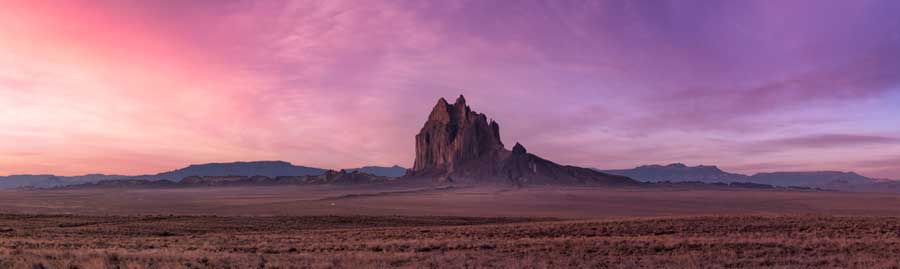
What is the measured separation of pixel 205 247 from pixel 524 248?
10.7 metres

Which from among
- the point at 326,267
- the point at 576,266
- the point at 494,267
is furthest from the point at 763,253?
the point at 326,267

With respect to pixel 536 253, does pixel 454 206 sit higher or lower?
lower

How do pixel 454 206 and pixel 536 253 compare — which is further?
pixel 454 206

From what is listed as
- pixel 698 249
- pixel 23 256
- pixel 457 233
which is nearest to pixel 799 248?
pixel 698 249

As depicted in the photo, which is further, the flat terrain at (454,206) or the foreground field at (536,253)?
the flat terrain at (454,206)

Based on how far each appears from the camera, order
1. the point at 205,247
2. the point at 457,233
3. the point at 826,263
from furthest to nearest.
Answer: the point at 457,233, the point at 205,247, the point at 826,263

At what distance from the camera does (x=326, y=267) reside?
12.6 meters

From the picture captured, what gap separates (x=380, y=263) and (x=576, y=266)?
4677 mm

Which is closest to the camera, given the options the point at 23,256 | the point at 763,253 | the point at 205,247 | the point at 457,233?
the point at 23,256

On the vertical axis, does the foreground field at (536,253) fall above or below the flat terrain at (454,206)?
above

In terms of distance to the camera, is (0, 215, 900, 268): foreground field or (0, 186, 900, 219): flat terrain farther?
(0, 186, 900, 219): flat terrain

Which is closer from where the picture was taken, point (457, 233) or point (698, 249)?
point (698, 249)

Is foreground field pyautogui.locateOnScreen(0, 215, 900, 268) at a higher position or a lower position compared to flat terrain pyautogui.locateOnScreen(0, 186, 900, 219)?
higher

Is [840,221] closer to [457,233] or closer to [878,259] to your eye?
[878,259]
